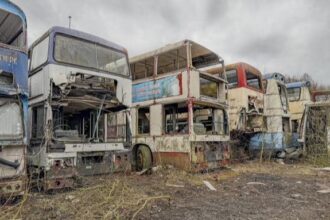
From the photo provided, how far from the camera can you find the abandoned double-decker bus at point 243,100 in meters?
12.6

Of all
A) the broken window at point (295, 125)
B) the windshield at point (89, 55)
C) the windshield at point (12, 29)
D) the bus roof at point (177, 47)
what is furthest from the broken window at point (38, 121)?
the broken window at point (295, 125)

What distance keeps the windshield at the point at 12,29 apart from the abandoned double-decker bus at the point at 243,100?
7.70 meters

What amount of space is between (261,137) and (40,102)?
917cm

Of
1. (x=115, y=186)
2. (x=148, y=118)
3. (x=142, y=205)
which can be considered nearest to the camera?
(x=142, y=205)

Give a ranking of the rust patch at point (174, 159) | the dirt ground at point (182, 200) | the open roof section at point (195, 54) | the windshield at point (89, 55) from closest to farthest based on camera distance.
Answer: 1. the dirt ground at point (182, 200)
2. the windshield at point (89, 55)
3. the rust patch at point (174, 159)
4. the open roof section at point (195, 54)

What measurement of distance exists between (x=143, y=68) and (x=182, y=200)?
6.92 metres

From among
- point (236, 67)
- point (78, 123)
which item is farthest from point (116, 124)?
point (236, 67)

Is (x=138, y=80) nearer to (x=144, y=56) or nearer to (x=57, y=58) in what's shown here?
(x=144, y=56)

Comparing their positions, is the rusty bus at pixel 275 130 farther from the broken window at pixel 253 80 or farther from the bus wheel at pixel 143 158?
the bus wheel at pixel 143 158

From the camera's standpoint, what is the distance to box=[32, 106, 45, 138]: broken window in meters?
7.24

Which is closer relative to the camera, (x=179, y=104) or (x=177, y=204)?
(x=177, y=204)

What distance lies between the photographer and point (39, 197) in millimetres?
6340

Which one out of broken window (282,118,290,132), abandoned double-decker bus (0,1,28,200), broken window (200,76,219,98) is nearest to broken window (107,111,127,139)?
abandoned double-decker bus (0,1,28,200)

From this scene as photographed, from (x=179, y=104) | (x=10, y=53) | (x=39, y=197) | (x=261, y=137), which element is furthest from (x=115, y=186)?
(x=261, y=137)
